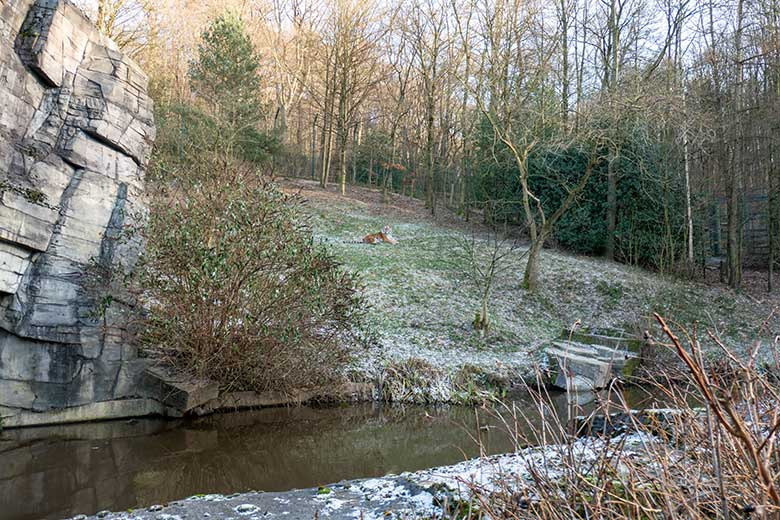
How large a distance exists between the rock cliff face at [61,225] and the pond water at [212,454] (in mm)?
612

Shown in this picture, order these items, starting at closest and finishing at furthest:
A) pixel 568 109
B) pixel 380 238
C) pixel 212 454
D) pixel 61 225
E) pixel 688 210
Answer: pixel 212 454, pixel 61 225, pixel 568 109, pixel 688 210, pixel 380 238

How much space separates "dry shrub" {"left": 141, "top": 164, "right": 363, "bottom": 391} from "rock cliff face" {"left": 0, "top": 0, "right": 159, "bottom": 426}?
28.7 inches

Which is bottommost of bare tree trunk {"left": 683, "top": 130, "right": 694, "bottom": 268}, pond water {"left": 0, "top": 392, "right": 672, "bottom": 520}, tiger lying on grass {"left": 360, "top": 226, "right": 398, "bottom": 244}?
pond water {"left": 0, "top": 392, "right": 672, "bottom": 520}

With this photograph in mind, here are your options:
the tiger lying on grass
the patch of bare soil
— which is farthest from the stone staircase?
the patch of bare soil

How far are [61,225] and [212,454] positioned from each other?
13.7 feet

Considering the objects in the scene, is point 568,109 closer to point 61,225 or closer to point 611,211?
point 611,211

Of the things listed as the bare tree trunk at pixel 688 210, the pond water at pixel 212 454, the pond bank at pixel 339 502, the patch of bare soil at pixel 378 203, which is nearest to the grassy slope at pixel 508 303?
the bare tree trunk at pixel 688 210

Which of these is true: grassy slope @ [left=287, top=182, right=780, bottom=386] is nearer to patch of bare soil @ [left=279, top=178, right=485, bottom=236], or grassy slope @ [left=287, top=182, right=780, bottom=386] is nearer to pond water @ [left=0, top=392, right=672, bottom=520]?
pond water @ [left=0, top=392, right=672, bottom=520]

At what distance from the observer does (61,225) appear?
27.0ft

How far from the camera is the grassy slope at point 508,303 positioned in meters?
11.9

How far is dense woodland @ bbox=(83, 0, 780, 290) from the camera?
14641mm

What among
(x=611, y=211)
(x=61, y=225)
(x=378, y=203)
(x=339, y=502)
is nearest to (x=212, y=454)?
(x=339, y=502)

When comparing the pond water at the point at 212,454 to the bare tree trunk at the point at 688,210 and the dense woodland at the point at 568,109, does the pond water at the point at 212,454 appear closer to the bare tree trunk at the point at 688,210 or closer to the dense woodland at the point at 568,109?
the dense woodland at the point at 568,109

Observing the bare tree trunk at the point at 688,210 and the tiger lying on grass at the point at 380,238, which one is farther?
the tiger lying on grass at the point at 380,238
